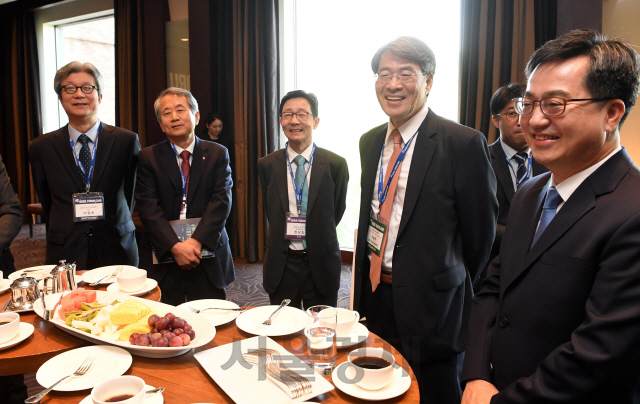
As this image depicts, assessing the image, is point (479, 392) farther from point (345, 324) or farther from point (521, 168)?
point (521, 168)

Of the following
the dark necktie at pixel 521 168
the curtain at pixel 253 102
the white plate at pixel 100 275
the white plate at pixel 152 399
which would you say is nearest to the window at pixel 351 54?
the curtain at pixel 253 102

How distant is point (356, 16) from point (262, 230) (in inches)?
112

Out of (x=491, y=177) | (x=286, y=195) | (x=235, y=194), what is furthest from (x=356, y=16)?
(x=491, y=177)

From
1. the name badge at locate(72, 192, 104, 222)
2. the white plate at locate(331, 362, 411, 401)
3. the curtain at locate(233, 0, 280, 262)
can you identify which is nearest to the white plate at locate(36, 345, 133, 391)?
the white plate at locate(331, 362, 411, 401)

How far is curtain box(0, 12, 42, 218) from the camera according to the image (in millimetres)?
7152

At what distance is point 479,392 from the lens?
46.3 inches

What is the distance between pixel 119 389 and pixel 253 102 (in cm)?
446

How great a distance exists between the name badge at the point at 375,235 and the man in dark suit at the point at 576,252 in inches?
26.1

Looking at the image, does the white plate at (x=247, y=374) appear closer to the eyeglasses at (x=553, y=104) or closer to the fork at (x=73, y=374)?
the fork at (x=73, y=374)

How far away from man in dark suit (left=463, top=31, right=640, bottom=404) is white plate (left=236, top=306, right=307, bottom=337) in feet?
1.95

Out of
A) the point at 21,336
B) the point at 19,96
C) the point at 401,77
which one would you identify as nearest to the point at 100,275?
the point at 21,336

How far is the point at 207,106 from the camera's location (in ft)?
17.1

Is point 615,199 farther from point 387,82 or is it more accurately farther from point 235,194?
point 235,194

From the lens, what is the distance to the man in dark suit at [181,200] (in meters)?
2.44
